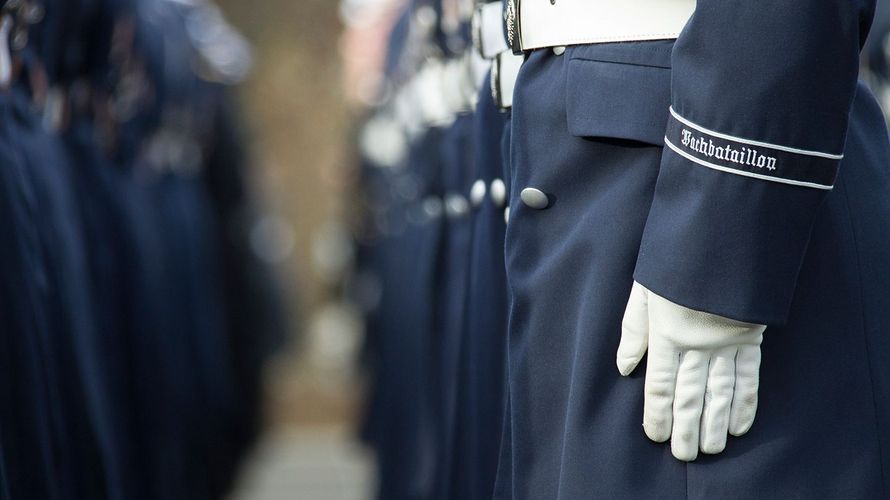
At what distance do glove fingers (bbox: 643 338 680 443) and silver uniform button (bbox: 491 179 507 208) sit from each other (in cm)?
54

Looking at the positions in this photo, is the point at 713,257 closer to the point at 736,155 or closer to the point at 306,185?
the point at 736,155

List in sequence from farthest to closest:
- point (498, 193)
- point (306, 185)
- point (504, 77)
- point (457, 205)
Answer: point (306, 185), point (457, 205), point (498, 193), point (504, 77)

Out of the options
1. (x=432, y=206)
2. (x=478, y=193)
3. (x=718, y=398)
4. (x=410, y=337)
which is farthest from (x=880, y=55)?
(x=718, y=398)

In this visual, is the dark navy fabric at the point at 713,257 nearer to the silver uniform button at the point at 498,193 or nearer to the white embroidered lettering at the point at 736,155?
the white embroidered lettering at the point at 736,155

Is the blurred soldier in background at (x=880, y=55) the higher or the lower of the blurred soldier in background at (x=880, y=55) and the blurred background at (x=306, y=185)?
the higher

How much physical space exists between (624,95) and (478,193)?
0.55 m

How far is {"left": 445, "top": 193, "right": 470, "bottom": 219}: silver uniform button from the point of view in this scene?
5.65 feet

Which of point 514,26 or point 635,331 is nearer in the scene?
point 635,331

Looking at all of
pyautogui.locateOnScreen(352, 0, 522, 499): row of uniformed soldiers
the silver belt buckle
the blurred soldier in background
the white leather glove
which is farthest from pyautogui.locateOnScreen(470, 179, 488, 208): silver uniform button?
the blurred soldier in background

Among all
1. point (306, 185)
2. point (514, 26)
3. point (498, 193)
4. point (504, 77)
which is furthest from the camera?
point (306, 185)

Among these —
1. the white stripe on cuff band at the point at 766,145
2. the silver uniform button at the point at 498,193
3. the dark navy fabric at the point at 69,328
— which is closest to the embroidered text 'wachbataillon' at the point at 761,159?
the white stripe on cuff band at the point at 766,145

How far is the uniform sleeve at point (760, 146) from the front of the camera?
2.64ft

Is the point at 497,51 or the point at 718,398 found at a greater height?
the point at 497,51

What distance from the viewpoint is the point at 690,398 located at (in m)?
0.83
